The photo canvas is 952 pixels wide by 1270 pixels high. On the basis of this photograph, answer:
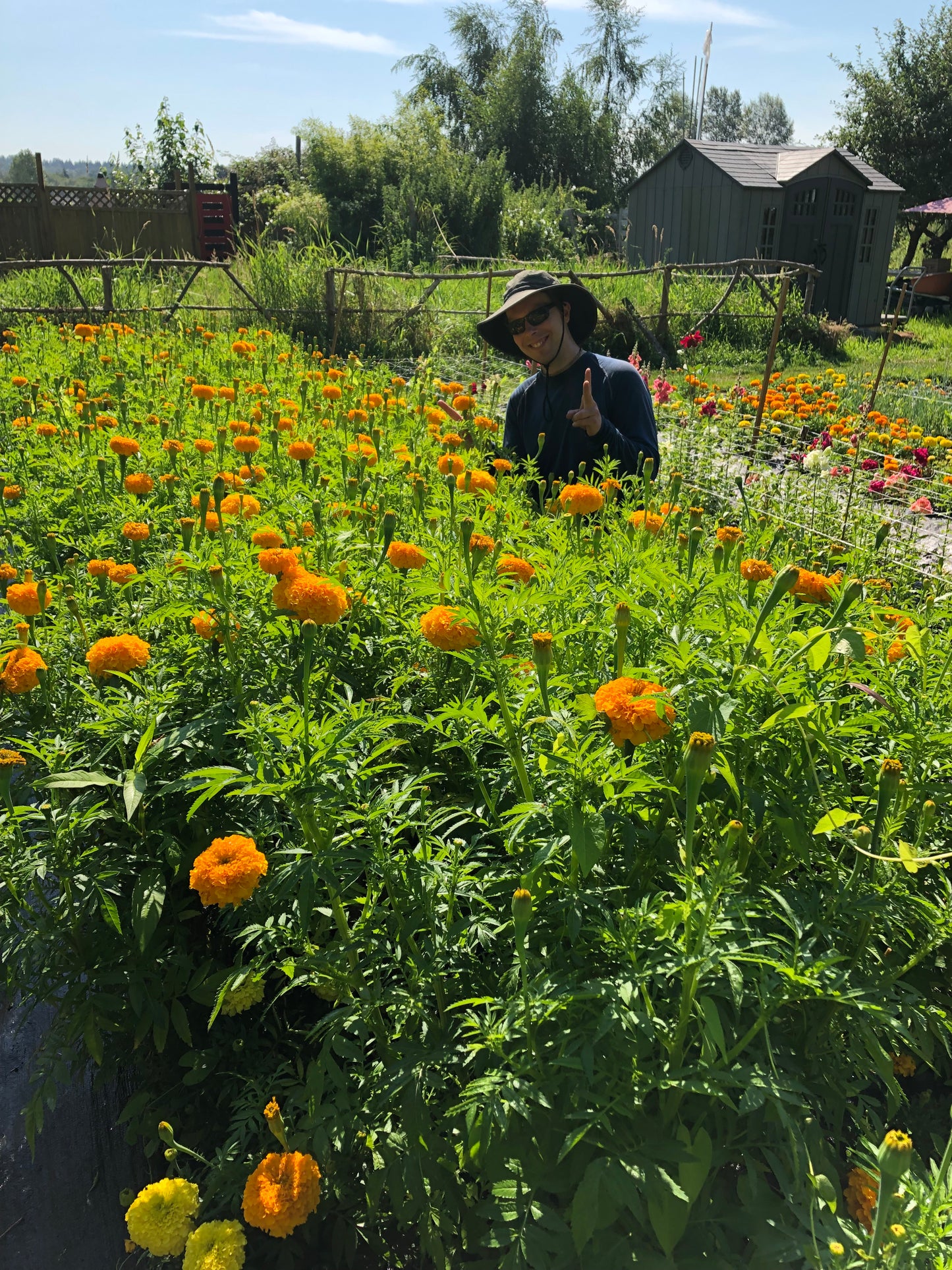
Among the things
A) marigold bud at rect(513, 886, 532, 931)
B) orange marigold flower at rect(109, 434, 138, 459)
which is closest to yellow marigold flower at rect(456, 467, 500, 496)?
orange marigold flower at rect(109, 434, 138, 459)

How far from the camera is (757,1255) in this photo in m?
1.15

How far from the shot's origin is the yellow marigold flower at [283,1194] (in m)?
1.32

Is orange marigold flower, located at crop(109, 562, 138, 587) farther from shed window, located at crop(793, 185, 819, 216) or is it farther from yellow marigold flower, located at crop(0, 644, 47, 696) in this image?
shed window, located at crop(793, 185, 819, 216)

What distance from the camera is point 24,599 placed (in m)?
1.77

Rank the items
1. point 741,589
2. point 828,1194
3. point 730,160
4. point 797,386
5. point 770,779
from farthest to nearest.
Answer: point 730,160 → point 797,386 → point 741,589 → point 770,779 → point 828,1194

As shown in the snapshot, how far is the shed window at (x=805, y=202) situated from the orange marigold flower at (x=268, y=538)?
21.7m

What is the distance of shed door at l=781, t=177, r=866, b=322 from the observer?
Answer: 1992 cm

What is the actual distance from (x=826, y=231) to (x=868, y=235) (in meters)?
1.30

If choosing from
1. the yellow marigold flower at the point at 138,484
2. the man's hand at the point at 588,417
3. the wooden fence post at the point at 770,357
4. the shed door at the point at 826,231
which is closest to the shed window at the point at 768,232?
the shed door at the point at 826,231

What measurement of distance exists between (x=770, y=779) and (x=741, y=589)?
461mm

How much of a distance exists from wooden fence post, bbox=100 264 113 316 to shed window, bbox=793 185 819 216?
16.5 meters

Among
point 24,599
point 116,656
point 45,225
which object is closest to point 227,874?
point 116,656

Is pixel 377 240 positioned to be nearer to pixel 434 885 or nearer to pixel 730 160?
pixel 730 160

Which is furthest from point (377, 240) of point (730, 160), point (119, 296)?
point (119, 296)
